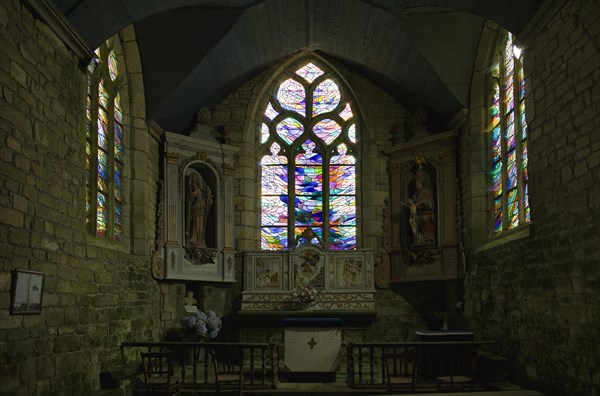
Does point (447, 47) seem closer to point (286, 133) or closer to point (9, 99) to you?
point (286, 133)

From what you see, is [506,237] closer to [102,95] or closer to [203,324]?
[203,324]

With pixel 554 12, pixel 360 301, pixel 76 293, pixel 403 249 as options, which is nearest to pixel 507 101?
pixel 554 12

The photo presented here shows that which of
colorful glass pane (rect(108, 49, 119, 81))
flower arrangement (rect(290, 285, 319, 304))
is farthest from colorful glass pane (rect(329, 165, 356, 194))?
colorful glass pane (rect(108, 49, 119, 81))

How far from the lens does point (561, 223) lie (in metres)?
6.93

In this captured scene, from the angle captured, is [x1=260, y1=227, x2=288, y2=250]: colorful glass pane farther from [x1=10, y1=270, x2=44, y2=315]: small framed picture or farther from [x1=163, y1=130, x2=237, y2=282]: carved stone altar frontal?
[x1=10, y1=270, x2=44, y2=315]: small framed picture

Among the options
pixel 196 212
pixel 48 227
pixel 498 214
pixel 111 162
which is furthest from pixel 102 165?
pixel 498 214

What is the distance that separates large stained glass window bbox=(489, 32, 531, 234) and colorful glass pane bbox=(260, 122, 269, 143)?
4349 millimetres

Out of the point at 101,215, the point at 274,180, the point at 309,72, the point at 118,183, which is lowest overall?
the point at 101,215

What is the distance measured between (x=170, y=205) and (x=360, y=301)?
11.5 feet

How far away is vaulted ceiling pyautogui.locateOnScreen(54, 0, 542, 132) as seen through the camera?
A: 10.2 m

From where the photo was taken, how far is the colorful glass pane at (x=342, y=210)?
12.7m

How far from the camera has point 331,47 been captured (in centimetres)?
1237

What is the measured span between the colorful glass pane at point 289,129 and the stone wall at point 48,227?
16.2 feet

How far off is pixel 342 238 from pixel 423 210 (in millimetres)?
1800
